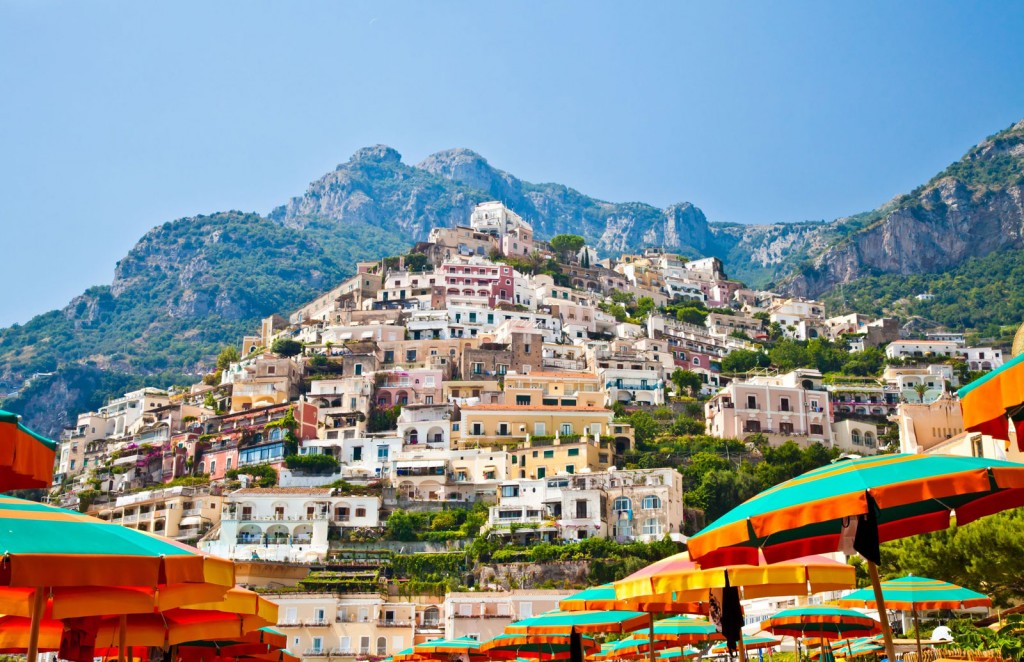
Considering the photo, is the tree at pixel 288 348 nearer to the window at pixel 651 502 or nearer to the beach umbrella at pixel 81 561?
the window at pixel 651 502

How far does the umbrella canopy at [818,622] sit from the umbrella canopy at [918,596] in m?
0.26

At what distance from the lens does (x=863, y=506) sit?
7.64 m

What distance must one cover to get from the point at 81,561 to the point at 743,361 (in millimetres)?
78500

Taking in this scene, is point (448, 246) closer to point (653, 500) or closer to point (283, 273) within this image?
point (653, 500)

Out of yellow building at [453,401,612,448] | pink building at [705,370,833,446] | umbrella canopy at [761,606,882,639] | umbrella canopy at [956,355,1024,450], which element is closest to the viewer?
umbrella canopy at [956,355,1024,450]

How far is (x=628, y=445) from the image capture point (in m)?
59.6

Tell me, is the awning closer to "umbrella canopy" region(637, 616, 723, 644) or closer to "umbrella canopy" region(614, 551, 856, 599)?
"umbrella canopy" region(637, 616, 723, 644)

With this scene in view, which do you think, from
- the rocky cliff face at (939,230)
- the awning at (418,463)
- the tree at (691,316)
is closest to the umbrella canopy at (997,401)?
the awning at (418,463)

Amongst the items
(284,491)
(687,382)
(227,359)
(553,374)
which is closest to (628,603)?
(284,491)

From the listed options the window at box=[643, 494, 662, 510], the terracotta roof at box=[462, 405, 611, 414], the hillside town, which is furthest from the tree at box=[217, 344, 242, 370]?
the window at box=[643, 494, 662, 510]

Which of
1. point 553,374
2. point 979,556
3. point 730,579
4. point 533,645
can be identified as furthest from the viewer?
point 553,374

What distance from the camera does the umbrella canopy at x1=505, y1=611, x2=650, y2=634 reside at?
576 inches

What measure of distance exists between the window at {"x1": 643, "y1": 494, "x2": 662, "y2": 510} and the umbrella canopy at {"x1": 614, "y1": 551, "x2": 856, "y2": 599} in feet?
126

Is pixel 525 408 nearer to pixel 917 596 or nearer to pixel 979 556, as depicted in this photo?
pixel 979 556
